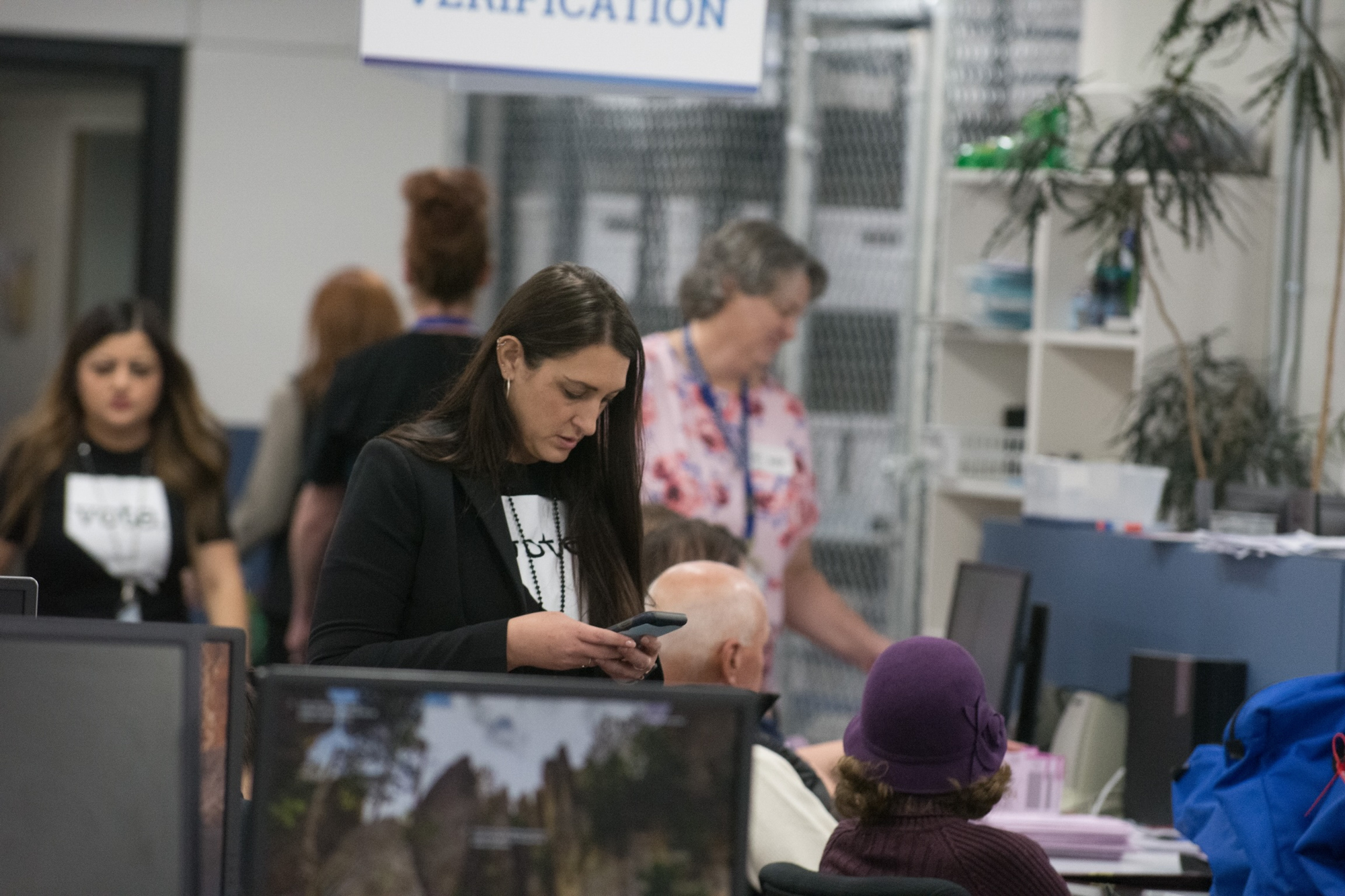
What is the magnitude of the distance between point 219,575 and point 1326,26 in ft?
10.1

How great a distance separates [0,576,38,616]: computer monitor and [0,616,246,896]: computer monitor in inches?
17.5

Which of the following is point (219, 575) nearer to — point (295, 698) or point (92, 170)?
point (295, 698)

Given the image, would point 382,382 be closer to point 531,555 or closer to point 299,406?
point 299,406

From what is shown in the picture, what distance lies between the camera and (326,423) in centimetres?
380

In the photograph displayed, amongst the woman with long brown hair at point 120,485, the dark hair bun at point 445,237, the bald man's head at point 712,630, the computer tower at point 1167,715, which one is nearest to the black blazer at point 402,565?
the bald man's head at point 712,630

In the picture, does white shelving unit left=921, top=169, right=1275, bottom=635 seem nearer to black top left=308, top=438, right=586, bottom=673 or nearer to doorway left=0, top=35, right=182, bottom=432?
black top left=308, top=438, right=586, bottom=673

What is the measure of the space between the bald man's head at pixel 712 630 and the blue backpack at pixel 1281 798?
29.8 inches

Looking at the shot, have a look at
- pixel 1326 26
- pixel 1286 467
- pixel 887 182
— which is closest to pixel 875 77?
pixel 887 182

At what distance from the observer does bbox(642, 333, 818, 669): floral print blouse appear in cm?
379

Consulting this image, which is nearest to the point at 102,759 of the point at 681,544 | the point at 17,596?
the point at 17,596

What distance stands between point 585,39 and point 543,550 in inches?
48.8

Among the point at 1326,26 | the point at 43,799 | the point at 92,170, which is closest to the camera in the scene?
the point at 43,799

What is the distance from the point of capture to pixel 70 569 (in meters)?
3.73

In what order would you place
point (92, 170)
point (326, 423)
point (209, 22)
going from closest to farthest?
point (326, 423) → point (209, 22) → point (92, 170)
